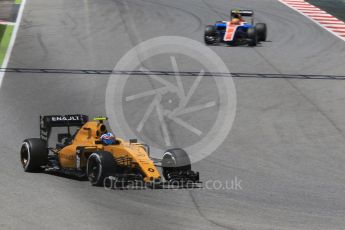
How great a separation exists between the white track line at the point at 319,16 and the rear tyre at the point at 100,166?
23.3 meters

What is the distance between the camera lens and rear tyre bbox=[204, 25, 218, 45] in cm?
3475

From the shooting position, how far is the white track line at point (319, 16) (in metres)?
39.8

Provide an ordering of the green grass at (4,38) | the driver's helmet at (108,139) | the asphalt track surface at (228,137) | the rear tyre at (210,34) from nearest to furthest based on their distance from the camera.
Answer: the asphalt track surface at (228,137)
the driver's helmet at (108,139)
the green grass at (4,38)
the rear tyre at (210,34)

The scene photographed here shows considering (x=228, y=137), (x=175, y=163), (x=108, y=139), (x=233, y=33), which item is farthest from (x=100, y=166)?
(x=233, y=33)

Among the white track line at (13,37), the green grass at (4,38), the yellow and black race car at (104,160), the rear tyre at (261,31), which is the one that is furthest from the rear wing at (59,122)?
the rear tyre at (261,31)

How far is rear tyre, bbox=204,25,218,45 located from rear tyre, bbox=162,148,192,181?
18.2m

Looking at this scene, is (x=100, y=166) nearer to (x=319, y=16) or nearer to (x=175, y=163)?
(x=175, y=163)

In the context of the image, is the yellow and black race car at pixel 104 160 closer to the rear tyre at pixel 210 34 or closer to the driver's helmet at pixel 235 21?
the rear tyre at pixel 210 34

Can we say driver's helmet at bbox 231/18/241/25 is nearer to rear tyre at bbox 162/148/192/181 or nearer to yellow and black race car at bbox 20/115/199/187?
yellow and black race car at bbox 20/115/199/187

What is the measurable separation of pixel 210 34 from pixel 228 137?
518 inches

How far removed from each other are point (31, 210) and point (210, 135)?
8.78m

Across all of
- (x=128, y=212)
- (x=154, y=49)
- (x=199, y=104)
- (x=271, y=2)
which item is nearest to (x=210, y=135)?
(x=199, y=104)

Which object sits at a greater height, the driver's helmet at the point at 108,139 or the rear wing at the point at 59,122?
the rear wing at the point at 59,122

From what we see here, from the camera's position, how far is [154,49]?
34.1 meters
